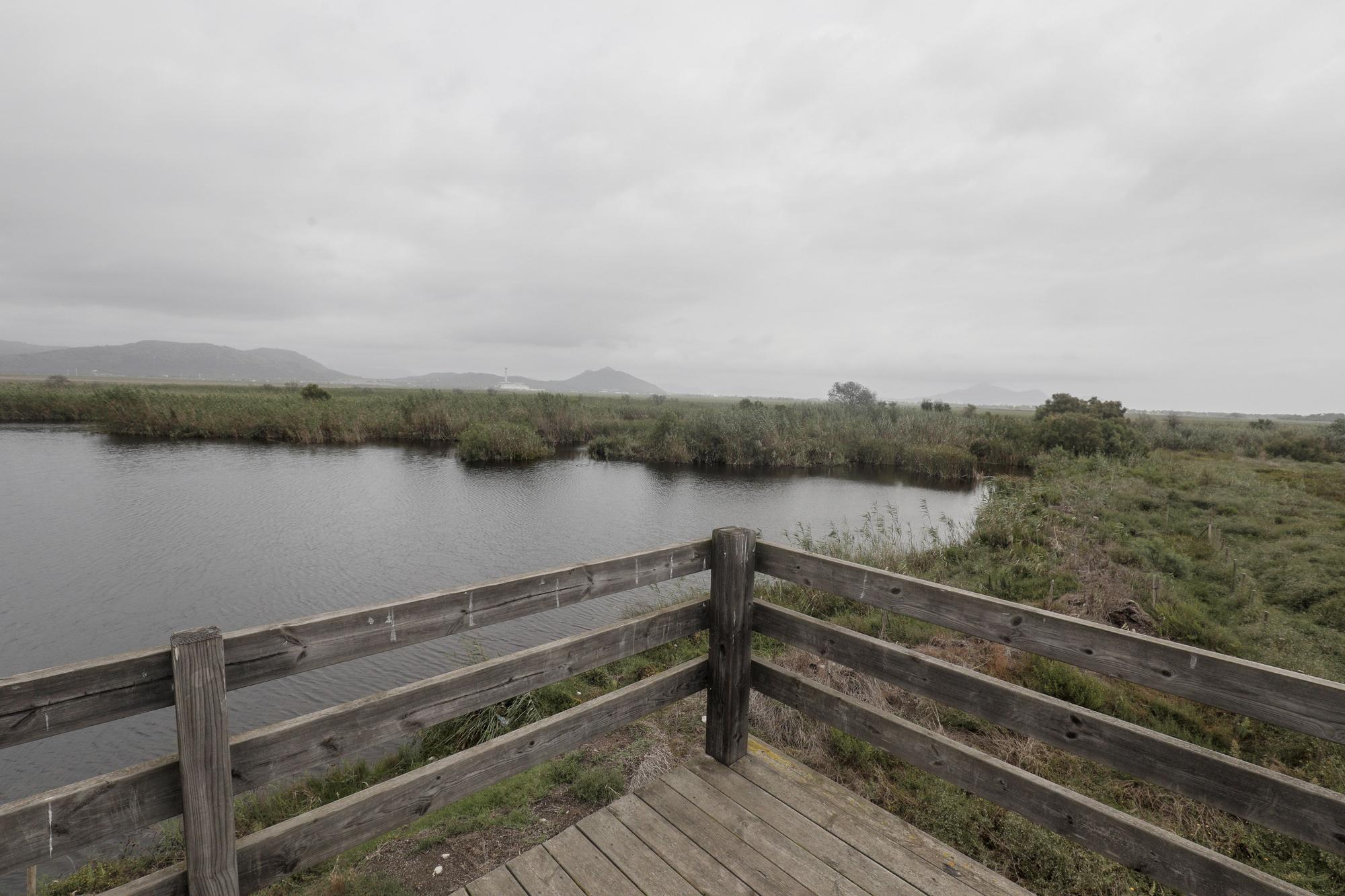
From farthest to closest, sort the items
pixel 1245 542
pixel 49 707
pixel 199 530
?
pixel 199 530 < pixel 1245 542 < pixel 49 707

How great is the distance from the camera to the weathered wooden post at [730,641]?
10.2 feet

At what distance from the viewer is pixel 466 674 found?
7.98 feet

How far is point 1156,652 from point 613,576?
2.24 meters

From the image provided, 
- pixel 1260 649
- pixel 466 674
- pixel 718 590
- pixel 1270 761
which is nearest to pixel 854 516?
pixel 1260 649

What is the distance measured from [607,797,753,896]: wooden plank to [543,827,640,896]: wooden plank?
0.20 meters

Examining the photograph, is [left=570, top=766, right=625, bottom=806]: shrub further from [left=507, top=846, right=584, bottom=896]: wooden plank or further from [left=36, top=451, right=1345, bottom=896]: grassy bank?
[left=507, top=846, right=584, bottom=896]: wooden plank

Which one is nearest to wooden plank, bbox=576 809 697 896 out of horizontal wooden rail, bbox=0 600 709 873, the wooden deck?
the wooden deck

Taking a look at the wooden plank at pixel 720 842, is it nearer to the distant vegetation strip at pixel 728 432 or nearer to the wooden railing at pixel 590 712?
the wooden railing at pixel 590 712

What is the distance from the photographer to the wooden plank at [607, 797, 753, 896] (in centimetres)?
243

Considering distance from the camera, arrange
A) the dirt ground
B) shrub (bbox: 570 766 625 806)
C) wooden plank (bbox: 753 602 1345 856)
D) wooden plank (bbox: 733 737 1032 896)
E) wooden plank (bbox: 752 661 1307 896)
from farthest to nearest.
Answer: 1. shrub (bbox: 570 766 625 806)
2. the dirt ground
3. wooden plank (bbox: 733 737 1032 896)
4. wooden plank (bbox: 752 661 1307 896)
5. wooden plank (bbox: 753 602 1345 856)

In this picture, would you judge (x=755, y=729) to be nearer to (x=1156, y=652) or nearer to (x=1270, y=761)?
(x=1156, y=652)

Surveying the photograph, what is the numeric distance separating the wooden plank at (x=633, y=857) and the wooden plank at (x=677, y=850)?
1.1 inches

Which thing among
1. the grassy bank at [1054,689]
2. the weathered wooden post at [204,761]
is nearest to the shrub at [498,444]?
the grassy bank at [1054,689]

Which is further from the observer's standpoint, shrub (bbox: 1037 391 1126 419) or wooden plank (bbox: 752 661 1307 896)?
shrub (bbox: 1037 391 1126 419)
